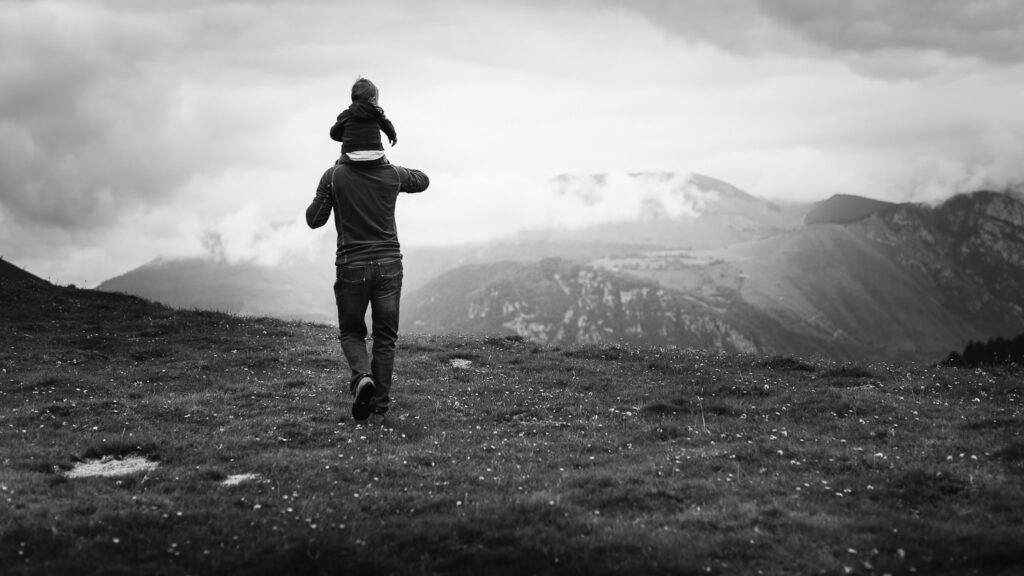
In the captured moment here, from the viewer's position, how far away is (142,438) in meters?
14.5

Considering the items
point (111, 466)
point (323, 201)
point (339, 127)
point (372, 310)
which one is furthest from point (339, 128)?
point (111, 466)

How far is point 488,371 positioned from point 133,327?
16.5 metres

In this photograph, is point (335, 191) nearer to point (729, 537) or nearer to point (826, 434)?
point (729, 537)

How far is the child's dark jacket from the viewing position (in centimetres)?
1508

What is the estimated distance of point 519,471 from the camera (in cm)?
1255

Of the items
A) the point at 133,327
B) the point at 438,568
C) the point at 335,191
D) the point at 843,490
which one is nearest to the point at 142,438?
the point at 335,191

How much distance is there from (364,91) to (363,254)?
3263 millimetres

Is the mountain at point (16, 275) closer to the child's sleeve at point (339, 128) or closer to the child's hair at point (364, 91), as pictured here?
the child's sleeve at point (339, 128)

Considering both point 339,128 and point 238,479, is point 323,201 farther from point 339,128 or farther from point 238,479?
point 238,479

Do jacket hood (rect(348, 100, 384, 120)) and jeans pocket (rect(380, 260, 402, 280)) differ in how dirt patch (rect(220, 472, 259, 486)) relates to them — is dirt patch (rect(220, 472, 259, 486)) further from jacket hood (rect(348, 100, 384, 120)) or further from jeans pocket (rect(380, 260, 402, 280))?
jacket hood (rect(348, 100, 384, 120))

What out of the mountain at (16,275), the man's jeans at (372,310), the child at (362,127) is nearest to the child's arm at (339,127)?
the child at (362,127)

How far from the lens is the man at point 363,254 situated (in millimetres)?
14945

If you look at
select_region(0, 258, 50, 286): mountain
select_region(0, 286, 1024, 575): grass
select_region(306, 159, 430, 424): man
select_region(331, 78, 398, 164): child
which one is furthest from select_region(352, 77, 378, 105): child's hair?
select_region(0, 258, 50, 286): mountain

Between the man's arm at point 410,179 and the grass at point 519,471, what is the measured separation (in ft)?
16.5
